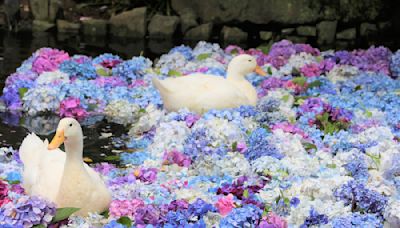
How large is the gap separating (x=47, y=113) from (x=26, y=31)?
623 cm

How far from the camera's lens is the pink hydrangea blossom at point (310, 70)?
866cm

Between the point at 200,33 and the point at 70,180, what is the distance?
922 centimetres

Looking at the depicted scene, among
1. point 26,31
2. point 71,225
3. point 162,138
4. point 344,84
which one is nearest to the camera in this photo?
point 71,225

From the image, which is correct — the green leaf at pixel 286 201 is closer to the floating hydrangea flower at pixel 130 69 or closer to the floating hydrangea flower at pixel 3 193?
the floating hydrangea flower at pixel 3 193

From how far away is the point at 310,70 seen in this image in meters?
8.70

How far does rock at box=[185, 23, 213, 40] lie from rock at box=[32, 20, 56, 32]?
90.2 inches

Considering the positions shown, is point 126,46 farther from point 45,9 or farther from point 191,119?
point 191,119

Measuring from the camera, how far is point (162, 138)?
5883 mm

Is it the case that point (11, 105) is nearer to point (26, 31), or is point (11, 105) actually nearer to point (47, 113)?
point (47, 113)

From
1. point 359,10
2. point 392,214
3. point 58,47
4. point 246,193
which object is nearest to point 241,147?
point 246,193

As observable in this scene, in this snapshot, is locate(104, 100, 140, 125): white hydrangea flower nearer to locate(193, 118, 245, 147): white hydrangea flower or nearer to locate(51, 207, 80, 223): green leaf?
locate(193, 118, 245, 147): white hydrangea flower

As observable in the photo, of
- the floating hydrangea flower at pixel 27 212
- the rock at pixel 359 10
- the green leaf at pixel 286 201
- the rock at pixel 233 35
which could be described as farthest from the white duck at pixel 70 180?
the rock at pixel 359 10

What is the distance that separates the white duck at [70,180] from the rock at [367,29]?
994cm

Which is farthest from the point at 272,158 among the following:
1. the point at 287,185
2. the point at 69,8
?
the point at 69,8
